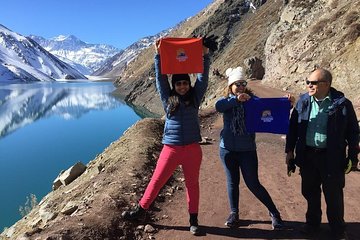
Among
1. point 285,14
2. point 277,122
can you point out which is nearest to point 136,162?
point 277,122

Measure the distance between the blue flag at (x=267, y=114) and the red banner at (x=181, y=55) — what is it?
3.32 feet

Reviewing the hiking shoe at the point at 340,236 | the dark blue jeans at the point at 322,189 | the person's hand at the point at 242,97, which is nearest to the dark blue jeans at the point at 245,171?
the dark blue jeans at the point at 322,189

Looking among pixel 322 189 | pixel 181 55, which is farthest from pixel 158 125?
pixel 322 189

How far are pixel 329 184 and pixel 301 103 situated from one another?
1.27 metres

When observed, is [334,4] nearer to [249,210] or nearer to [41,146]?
[41,146]

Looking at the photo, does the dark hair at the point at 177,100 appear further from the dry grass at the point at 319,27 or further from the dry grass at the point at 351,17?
the dry grass at the point at 319,27

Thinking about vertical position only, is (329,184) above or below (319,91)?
below

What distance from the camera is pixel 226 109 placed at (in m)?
6.50

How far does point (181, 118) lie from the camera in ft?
21.0

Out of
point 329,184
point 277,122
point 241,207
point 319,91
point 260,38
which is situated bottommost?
point 241,207

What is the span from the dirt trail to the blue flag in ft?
5.82

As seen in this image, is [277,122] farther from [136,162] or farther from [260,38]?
[260,38]

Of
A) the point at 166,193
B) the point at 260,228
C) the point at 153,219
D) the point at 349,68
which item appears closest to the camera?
the point at 260,228

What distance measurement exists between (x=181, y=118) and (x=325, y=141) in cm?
214
